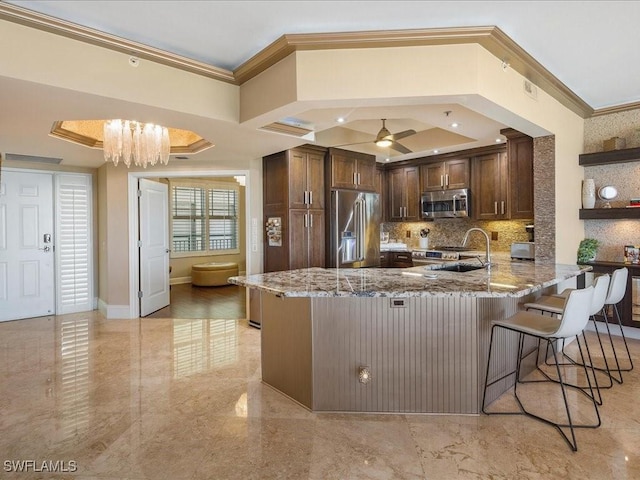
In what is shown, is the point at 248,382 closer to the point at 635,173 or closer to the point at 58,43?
the point at 58,43

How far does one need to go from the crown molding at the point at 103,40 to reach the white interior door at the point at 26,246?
3651 millimetres

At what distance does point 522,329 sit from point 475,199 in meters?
3.28

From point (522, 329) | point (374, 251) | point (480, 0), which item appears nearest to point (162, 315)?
point (374, 251)

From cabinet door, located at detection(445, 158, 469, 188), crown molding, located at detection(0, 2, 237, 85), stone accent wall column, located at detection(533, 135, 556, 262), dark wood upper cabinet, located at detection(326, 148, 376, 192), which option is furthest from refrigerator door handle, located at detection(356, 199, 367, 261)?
crown molding, located at detection(0, 2, 237, 85)

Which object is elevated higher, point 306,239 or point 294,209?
point 294,209

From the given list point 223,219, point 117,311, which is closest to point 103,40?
→ point 117,311

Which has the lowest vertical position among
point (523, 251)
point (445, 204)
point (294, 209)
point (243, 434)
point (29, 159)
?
point (243, 434)

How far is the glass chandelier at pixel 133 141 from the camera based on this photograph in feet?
12.2

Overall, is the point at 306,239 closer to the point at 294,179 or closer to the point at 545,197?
the point at 294,179

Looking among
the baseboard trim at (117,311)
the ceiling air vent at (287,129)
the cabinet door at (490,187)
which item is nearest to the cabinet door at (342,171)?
the ceiling air vent at (287,129)

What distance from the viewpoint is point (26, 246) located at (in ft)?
17.1

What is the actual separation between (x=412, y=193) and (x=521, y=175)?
1866mm

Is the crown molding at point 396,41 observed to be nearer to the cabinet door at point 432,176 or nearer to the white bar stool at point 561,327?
the white bar stool at point 561,327

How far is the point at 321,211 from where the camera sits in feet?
16.3
